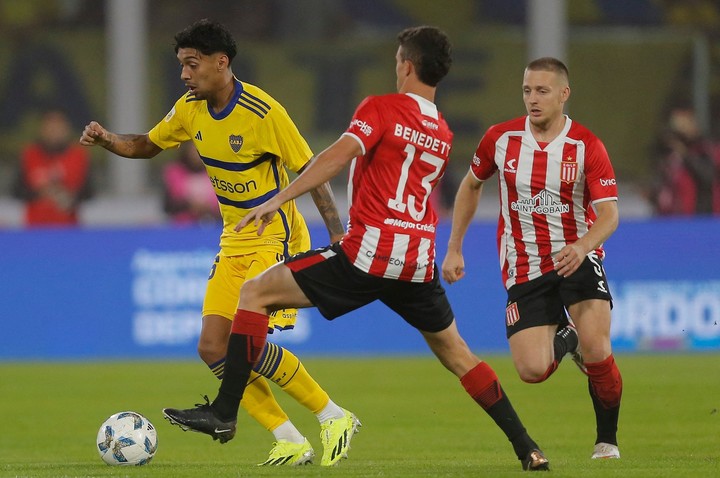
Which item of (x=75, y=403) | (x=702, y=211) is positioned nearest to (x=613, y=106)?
(x=702, y=211)

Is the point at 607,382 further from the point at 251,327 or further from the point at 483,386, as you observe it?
the point at 251,327

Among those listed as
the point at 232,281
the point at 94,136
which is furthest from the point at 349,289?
the point at 94,136

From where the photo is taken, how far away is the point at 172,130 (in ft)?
23.2

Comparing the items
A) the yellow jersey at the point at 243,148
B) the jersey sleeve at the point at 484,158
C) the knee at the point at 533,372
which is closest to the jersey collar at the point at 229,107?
the yellow jersey at the point at 243,148

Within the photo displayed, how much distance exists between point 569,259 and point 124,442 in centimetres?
230

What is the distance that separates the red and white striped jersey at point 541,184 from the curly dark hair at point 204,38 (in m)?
1.47

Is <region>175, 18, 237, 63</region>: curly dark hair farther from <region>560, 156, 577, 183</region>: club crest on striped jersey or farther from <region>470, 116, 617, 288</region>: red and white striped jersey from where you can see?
<region>560, 156, 577, 183</region>: club crest on striped jersey

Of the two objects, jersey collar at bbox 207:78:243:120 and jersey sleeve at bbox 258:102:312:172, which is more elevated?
jersey collar at bbox 207:78:243:120

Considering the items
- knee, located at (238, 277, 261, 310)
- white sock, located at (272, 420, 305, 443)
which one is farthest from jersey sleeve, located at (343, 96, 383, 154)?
white sock, located at (272, 420, 305, 443)

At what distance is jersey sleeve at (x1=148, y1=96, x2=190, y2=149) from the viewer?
23.1ft

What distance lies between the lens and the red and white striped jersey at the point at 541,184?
6.97 m

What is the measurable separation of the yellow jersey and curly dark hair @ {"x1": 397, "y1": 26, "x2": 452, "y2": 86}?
3.15ft

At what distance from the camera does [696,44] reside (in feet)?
68.2

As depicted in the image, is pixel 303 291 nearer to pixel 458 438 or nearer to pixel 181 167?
pixel 458 438
